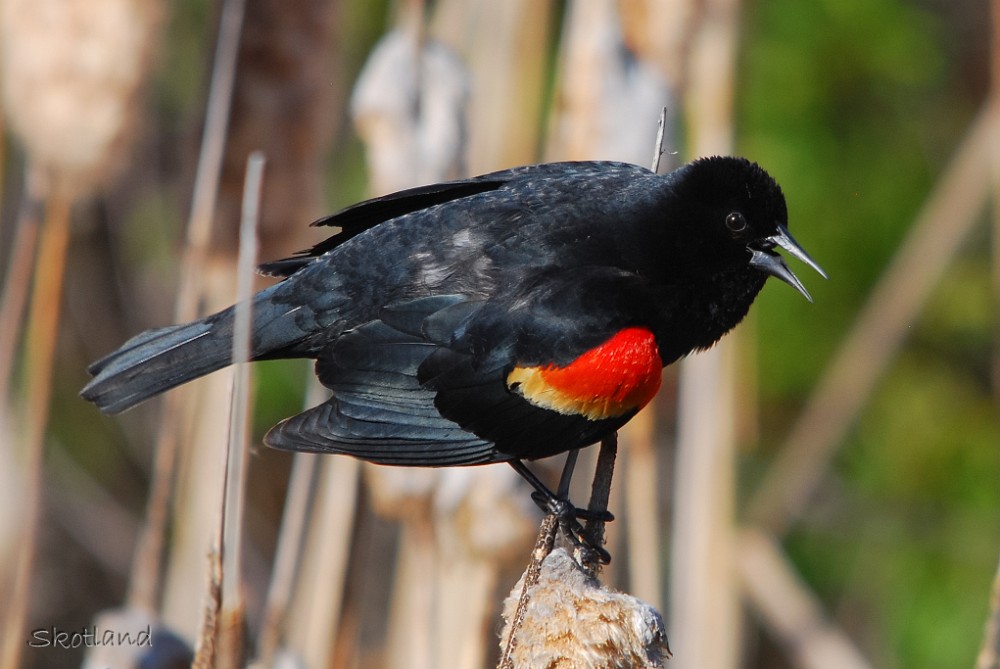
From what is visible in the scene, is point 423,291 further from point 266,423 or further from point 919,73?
point 919,73

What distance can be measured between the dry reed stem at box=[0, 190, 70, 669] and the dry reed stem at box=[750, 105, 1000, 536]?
78.7 inches

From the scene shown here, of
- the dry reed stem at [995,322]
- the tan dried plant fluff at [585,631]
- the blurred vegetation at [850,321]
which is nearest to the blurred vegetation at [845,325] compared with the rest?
the blurred vegetation at [850,321]

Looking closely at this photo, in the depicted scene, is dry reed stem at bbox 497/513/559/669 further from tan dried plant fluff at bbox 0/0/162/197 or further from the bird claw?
tan dried plant fluff at bbox 0/0/162/197

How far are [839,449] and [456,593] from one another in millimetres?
2587

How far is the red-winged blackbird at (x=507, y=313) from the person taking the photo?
181 cm

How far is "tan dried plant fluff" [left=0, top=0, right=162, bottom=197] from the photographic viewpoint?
2225 millimetres

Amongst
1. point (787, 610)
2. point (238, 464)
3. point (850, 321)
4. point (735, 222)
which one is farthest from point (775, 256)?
point (850, 321)

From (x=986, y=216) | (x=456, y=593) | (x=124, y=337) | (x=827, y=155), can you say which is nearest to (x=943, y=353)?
(x=986, y=216)

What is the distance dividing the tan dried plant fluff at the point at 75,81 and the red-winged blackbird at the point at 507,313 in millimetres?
576

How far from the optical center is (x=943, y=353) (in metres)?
4.46

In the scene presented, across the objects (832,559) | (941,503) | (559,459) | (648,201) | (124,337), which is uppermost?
(648,201)

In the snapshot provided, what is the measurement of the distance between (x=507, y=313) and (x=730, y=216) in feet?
1.44

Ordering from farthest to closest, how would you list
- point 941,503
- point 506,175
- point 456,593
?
point 941,503 < point 456,593 < point 506,175

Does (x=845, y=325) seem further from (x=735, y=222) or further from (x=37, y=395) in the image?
(x=37, y=395)
